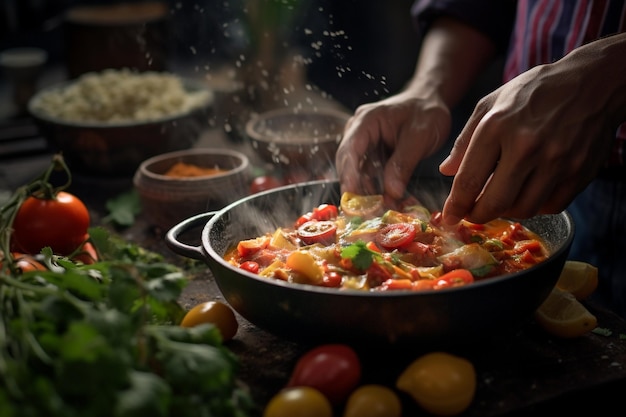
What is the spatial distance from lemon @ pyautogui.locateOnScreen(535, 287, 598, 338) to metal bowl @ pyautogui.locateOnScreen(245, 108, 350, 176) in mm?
1480

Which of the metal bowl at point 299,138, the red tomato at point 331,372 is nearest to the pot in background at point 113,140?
the metal bowl at point 299,138

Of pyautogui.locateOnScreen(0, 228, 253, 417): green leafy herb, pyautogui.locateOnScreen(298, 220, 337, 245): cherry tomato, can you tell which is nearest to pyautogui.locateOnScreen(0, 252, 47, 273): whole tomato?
pyautogui.locateOnScreen(0, 228, 253, 417): green leafy herb

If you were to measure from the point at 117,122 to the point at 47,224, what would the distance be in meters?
1.30

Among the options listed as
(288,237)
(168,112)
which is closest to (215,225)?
(288,237)

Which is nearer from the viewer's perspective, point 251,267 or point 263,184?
point 251,267

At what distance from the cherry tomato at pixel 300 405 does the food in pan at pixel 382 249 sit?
0.39 m

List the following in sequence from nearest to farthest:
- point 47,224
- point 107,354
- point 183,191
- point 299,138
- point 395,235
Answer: point 107,354, point 395,235, point 47,224, point 183,191, point 299,138

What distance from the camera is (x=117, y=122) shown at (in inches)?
150

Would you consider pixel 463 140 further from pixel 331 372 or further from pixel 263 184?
pixel 263 184

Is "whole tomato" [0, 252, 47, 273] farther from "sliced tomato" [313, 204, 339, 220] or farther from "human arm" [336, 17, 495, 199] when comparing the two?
"human arm" [336, 17, 495, 199]

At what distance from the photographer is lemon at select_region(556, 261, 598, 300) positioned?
7.48ft

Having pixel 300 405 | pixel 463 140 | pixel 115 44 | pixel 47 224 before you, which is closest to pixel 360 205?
pixel 463 140

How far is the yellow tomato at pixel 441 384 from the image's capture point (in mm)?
1682

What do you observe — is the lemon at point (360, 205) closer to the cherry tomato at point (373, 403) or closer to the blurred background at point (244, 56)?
the cherry tomato at point (373, 403)
